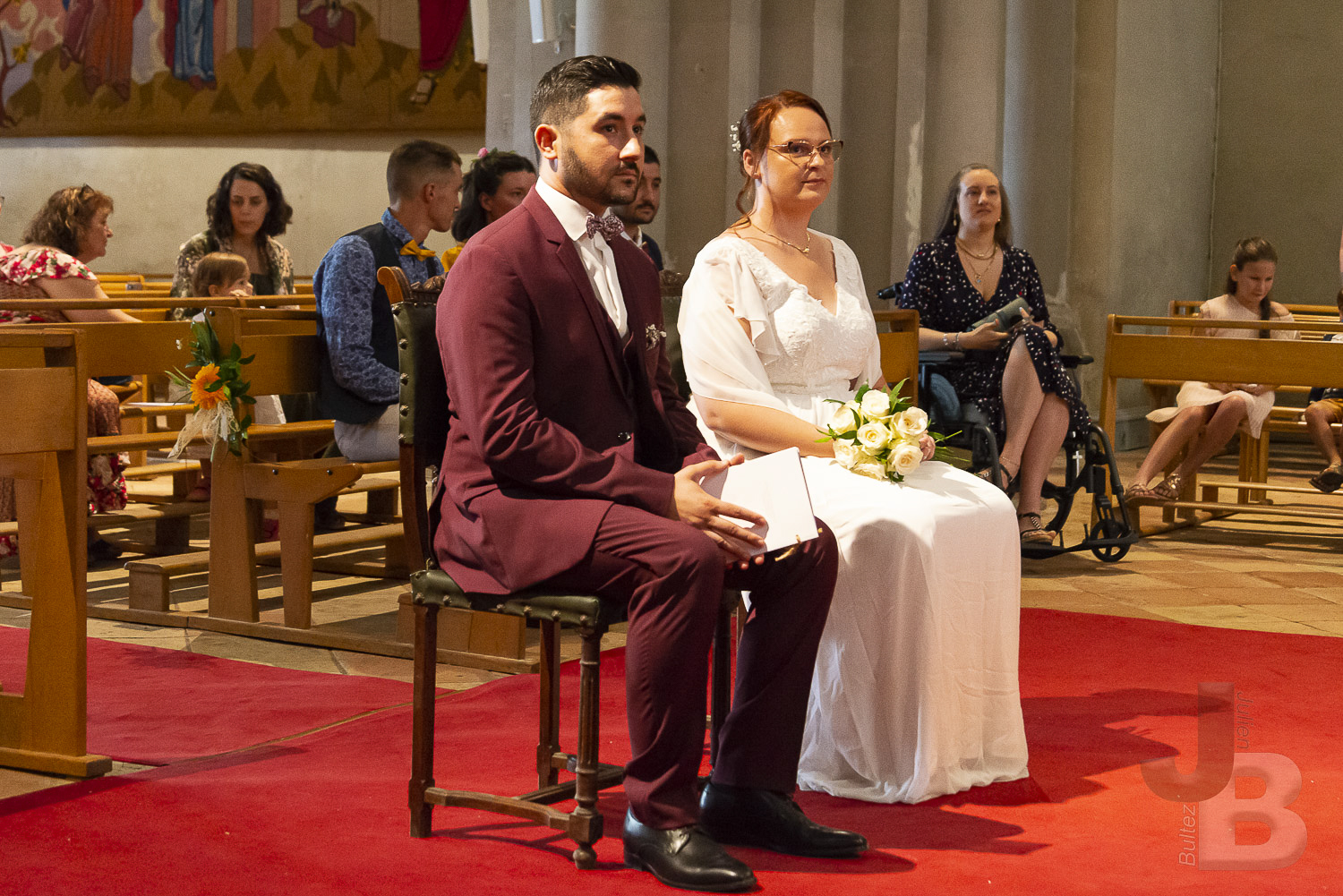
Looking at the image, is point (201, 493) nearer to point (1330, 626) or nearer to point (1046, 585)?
point (1046, 585)

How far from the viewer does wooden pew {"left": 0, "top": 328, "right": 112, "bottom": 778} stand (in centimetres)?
310

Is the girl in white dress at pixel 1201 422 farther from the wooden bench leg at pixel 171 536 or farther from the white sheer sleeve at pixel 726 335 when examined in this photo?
the white sheer sleeve at pixel 726 335

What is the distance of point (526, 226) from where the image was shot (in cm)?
269

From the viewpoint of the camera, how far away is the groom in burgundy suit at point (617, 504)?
2.48 metres

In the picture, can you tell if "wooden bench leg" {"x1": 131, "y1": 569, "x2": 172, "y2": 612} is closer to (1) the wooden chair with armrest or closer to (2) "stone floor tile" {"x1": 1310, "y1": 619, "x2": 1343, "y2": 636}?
(1) the wooden chair with armrest

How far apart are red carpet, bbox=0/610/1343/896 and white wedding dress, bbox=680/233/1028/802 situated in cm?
10

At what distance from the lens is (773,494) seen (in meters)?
2.59

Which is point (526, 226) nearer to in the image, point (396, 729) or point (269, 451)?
point (396, 729)

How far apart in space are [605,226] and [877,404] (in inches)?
26.7

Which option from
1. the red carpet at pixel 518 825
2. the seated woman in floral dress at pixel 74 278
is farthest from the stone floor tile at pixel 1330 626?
the seated woman in floral dress at pixel 74 278

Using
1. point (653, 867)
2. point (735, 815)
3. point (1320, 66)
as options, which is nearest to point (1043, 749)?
point (735, 815)

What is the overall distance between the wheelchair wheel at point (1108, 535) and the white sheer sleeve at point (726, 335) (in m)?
3.03

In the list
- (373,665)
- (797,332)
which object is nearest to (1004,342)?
(797,332)

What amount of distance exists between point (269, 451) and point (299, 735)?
98.7 inches
